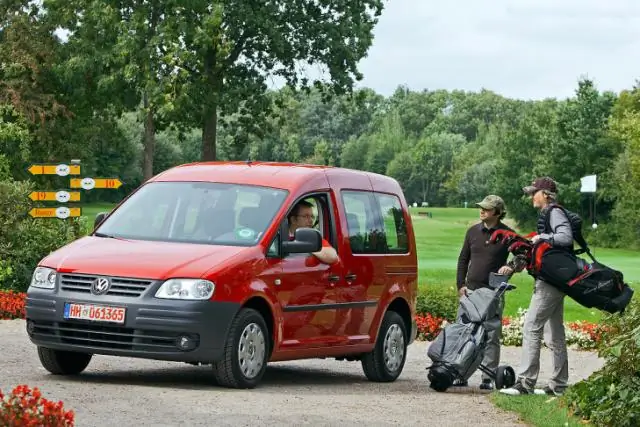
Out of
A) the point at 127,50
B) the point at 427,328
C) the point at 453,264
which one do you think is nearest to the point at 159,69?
the point at 127,50

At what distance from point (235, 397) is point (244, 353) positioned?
30.5 inches

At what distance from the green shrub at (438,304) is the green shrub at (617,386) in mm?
12129

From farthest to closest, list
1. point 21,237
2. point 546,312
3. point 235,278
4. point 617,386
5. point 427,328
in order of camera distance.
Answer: point 21,237, point 427,328, point 546,312, point 235,278, point 617,386

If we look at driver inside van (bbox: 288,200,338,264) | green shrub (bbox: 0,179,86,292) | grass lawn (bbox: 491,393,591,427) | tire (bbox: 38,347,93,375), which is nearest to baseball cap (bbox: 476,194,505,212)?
driver inside van (bbox: 288,200,338,264)

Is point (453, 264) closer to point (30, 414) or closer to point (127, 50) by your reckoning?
point (127, 50)

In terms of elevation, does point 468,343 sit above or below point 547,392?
above

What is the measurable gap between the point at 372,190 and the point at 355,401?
3576 millimetres

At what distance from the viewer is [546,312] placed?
13.0 m

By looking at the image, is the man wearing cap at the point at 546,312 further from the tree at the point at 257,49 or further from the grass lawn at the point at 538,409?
→ the tree at the point at 257,49

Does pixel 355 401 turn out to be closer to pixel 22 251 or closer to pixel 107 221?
pixel 107 221

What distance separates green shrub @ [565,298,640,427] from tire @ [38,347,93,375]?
431 centimetres

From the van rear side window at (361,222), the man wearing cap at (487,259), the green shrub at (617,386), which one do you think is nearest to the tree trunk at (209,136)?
the van rear side window at (361,222)

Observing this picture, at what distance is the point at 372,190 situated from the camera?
1482cm

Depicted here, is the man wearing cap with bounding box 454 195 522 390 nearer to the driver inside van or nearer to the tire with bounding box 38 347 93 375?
the driver inside van
